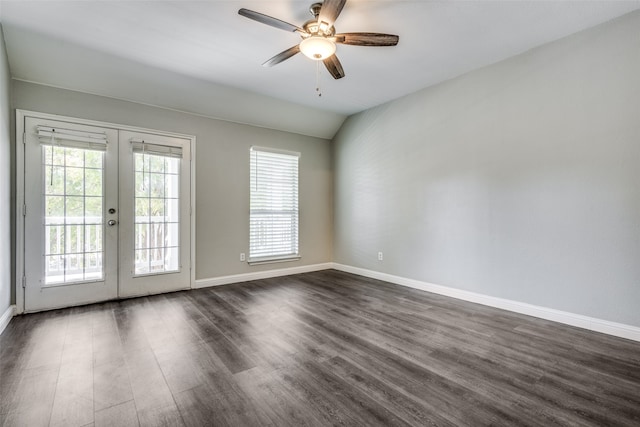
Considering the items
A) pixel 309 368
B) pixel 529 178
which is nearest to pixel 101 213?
pixel 309 368

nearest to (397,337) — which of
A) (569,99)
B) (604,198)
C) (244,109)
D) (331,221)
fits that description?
(604,198)

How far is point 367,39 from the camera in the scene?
2.52m

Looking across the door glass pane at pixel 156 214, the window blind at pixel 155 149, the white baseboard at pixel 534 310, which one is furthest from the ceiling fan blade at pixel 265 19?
the white baseboard at pixel 534 310

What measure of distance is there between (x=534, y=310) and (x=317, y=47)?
11.4 feet

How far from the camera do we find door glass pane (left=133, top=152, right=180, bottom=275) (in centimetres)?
398

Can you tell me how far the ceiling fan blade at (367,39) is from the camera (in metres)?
2.46

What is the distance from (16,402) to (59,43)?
10.7ft

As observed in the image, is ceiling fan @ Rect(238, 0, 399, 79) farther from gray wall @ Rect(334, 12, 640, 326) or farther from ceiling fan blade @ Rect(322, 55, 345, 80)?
gray wall @ Rect(334, 12, 640, 326)

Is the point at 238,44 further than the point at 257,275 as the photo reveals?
No

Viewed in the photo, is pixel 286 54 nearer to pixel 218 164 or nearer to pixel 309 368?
pixel 218 164

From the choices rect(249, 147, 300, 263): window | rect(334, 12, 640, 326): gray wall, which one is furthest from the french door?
rect(334, 12, 640, 326): gray wall

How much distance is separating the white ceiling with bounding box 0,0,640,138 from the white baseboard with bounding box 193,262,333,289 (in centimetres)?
253

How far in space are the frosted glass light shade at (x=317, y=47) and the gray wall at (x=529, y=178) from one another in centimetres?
226

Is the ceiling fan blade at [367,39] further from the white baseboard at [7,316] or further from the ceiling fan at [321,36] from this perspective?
the white baseboard at [7,316]
